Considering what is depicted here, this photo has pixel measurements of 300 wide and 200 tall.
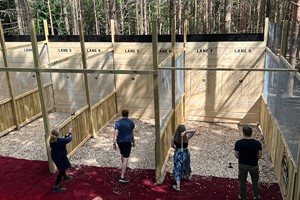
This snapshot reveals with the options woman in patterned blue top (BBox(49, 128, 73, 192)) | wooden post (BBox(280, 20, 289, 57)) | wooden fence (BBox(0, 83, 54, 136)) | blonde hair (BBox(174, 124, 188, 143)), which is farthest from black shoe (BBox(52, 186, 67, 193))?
wooden post (BBox(280, 20, 289, 57))

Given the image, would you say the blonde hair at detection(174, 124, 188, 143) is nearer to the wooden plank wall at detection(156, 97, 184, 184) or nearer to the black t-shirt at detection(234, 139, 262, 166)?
the wooden plank wall at detection(156, 97, 184, 184)

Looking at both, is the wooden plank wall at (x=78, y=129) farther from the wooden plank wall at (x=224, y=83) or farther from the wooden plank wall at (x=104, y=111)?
the wooden plank wall at (x=224, y=83)

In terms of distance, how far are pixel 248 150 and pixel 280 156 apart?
62.2 inches

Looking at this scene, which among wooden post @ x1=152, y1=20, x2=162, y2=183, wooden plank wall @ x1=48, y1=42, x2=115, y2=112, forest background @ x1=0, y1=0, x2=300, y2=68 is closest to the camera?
wooden post @ x1=152, y1=20, x2=162, y2=183

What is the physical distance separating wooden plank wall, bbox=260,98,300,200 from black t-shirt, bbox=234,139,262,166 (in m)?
0.67

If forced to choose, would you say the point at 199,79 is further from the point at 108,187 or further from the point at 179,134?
the point at 108,187

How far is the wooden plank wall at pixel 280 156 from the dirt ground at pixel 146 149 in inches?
11.6

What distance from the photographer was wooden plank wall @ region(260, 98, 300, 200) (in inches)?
203

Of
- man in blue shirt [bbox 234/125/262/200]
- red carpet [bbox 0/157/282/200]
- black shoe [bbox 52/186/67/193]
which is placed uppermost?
man in blue shirt [bbox 234/125/262/200]

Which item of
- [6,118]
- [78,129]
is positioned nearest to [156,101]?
[78,129]

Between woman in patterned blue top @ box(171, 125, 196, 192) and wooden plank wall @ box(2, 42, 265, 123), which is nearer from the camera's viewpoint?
woman in patterned blue top @ box(171, 125, 196, 192)

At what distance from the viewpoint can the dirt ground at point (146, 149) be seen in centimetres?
704

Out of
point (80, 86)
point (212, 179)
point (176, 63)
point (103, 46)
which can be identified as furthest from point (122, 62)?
point (212, 179)

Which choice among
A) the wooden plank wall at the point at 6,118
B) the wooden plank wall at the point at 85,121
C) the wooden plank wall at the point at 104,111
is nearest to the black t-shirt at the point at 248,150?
the wooden plank wall at the point at 85,121
